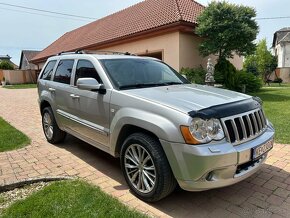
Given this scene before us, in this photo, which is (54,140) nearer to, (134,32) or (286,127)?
(286,127)

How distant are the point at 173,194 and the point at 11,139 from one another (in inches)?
170

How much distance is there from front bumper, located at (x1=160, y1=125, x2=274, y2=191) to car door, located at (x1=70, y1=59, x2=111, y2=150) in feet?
3.96

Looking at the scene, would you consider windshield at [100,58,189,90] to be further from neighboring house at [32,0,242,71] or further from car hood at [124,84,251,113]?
neighboring house at [32,0,242,71]

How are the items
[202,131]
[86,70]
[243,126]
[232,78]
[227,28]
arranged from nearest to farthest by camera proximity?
[202,131] → [243,126] → [86,70] → [227,28] → [232,78]

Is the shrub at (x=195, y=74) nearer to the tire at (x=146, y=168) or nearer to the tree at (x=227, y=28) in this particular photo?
the tree at (x=227, y=28)

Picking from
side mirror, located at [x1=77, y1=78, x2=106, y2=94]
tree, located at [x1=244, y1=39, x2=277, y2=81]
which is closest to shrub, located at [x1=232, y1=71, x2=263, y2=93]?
side mirror, located at [x1=77, y1=78, x2=106, y2=94]

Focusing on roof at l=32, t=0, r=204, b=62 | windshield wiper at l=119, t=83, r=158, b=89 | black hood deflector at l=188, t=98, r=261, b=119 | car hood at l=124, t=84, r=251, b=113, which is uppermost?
roof at l=32, t=0, r=204, b=62

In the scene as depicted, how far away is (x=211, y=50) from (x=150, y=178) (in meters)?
11.0

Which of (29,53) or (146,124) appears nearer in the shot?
(146,124)

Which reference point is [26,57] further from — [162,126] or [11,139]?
[162,126]

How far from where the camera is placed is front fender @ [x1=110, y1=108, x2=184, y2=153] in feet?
9.31

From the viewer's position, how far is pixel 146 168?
325 cm

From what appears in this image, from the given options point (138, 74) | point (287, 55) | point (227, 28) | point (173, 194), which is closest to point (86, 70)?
point (138, 74)

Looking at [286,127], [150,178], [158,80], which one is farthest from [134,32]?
[150,178]
